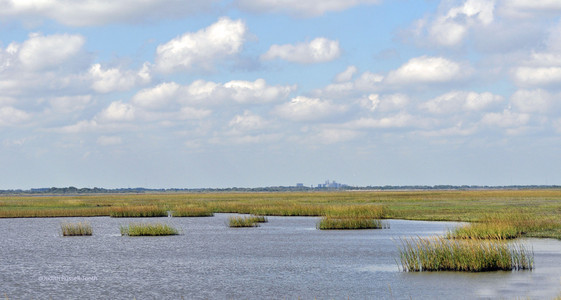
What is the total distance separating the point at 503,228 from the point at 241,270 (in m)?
15.4

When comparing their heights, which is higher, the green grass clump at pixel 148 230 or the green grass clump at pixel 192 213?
the green grass clump at pixel 192 213

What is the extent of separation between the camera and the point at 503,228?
36.2m

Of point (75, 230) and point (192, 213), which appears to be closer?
point (75, 230)

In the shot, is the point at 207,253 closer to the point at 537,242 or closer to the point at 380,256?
the point at 380,256

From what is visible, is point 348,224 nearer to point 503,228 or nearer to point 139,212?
point 503,228

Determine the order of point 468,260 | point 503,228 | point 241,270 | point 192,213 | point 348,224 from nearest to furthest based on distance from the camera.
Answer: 1. point 468,260
2. point 241,270
3. point 503,228
4. point 348,224
5. point 192,213

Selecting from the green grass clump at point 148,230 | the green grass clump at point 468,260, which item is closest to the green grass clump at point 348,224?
the green grass clump at point 148,230

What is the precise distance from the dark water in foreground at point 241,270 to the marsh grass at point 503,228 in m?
2.02

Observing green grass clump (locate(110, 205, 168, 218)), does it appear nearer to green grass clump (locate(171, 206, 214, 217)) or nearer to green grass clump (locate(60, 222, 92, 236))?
green grass clump (locate(171, 206, 214, 217))

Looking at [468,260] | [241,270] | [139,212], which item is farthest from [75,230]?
[468,260]

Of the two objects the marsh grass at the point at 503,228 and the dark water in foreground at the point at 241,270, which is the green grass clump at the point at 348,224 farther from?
the marsh grass at the point at 503,228

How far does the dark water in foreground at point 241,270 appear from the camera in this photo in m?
22.0

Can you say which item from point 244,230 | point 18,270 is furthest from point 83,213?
point 18,270

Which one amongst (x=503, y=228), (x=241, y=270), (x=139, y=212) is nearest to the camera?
(x=241, y=270)
